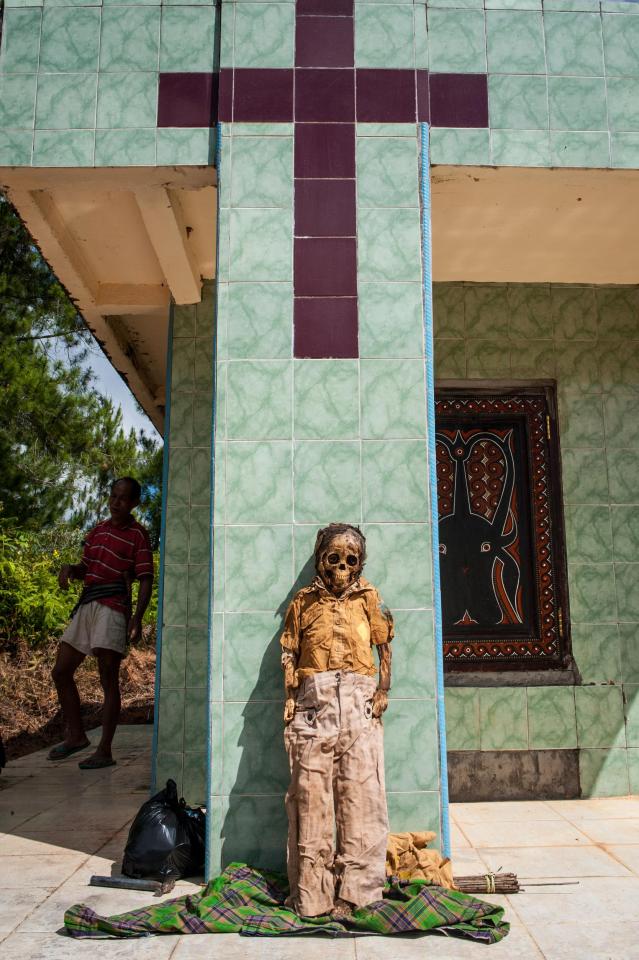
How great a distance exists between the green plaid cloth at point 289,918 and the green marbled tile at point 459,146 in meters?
3.30

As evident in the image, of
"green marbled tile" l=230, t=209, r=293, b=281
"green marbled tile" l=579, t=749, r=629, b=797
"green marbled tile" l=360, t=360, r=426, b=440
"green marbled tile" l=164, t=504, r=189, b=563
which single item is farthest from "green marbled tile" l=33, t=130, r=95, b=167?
"green marbled tile" l=579, t=749, r=629, b=797

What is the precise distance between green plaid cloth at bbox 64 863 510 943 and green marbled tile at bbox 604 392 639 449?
138 inches

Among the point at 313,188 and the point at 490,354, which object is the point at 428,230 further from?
the point at 490,354

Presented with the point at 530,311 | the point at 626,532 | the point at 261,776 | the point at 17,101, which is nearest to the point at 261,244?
the point at 17,101

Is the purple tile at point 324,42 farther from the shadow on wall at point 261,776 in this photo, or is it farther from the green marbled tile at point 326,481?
the shadow on wall at point 261,776

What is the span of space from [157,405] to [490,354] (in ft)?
12.2

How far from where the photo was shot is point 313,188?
3.84 meters

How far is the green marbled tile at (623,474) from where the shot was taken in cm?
541

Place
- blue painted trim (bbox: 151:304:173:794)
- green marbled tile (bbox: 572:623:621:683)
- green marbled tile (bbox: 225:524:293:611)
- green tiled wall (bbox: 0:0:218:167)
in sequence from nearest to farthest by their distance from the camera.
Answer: green marbled tile (bbox: 225:524:293:611) → green tiled wall (bbox: 0:0:218:167) → blue painted trim (bbox: 151:304:173:794) → green marbled tile (bbox: 572:623:621:683)

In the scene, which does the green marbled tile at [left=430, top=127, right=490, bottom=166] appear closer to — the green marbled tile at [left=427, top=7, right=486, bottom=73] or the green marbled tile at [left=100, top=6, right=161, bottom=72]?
the green marbled tile at [left=427, top=7, right=486, bottom=73]

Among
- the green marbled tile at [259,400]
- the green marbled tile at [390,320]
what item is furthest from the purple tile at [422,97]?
the green marbled tile at [259,400]

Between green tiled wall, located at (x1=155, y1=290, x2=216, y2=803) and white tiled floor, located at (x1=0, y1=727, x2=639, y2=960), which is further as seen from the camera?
green tiled wall, located at (x1=155, y1=290, x2=216, y2=803)

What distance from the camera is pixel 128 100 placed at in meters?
3.92

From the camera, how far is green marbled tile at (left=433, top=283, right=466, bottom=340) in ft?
18.4
